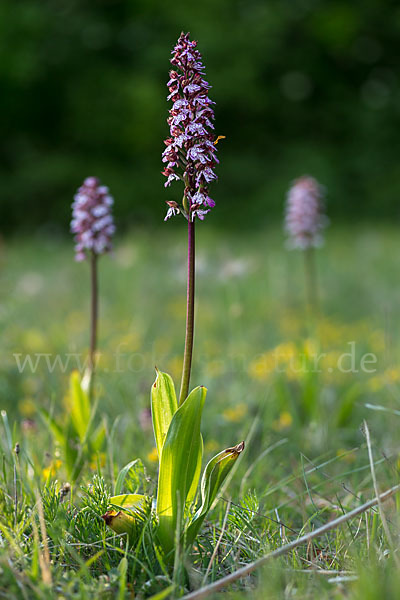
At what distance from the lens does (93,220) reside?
8.24 feet

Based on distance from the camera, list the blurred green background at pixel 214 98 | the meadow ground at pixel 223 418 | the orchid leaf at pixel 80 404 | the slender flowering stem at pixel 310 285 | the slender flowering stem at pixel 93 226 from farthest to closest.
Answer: the blurred green background at pixel 214 98, the slender flowering stem at pixel 310 285, the slender flowering stem at pixel 93 226, the orchid leaf at pixel 80 404, the meadow ground at pixel 223 418

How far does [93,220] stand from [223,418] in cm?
113

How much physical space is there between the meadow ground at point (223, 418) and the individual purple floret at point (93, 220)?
0.91 ft

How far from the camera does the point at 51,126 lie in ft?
50.2

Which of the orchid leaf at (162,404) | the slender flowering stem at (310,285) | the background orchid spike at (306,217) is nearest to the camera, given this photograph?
the orchid leaf at (162,404)

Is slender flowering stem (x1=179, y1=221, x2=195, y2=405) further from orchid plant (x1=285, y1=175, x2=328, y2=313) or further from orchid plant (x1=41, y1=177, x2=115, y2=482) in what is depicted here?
orchid plant (x1=285, y1=175, x2=328, y2=313)

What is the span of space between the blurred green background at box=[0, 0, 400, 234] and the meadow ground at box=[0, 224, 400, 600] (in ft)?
23.6

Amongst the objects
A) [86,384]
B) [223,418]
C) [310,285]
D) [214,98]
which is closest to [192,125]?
[86,384]

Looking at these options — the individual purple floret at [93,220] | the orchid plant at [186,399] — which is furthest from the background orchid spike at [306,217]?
the orchid plant at [186,399]

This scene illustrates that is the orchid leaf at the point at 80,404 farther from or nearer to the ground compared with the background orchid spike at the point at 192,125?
nearer to the ground

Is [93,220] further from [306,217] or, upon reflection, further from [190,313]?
[306,217]

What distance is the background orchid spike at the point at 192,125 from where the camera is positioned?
58.5 inches

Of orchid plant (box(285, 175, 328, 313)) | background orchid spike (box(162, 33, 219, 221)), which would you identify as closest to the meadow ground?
orchid plant (box(285, 175, 328, 313))

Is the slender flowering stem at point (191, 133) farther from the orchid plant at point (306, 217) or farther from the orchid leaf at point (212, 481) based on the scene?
the orchid plant at point (306, 217)
